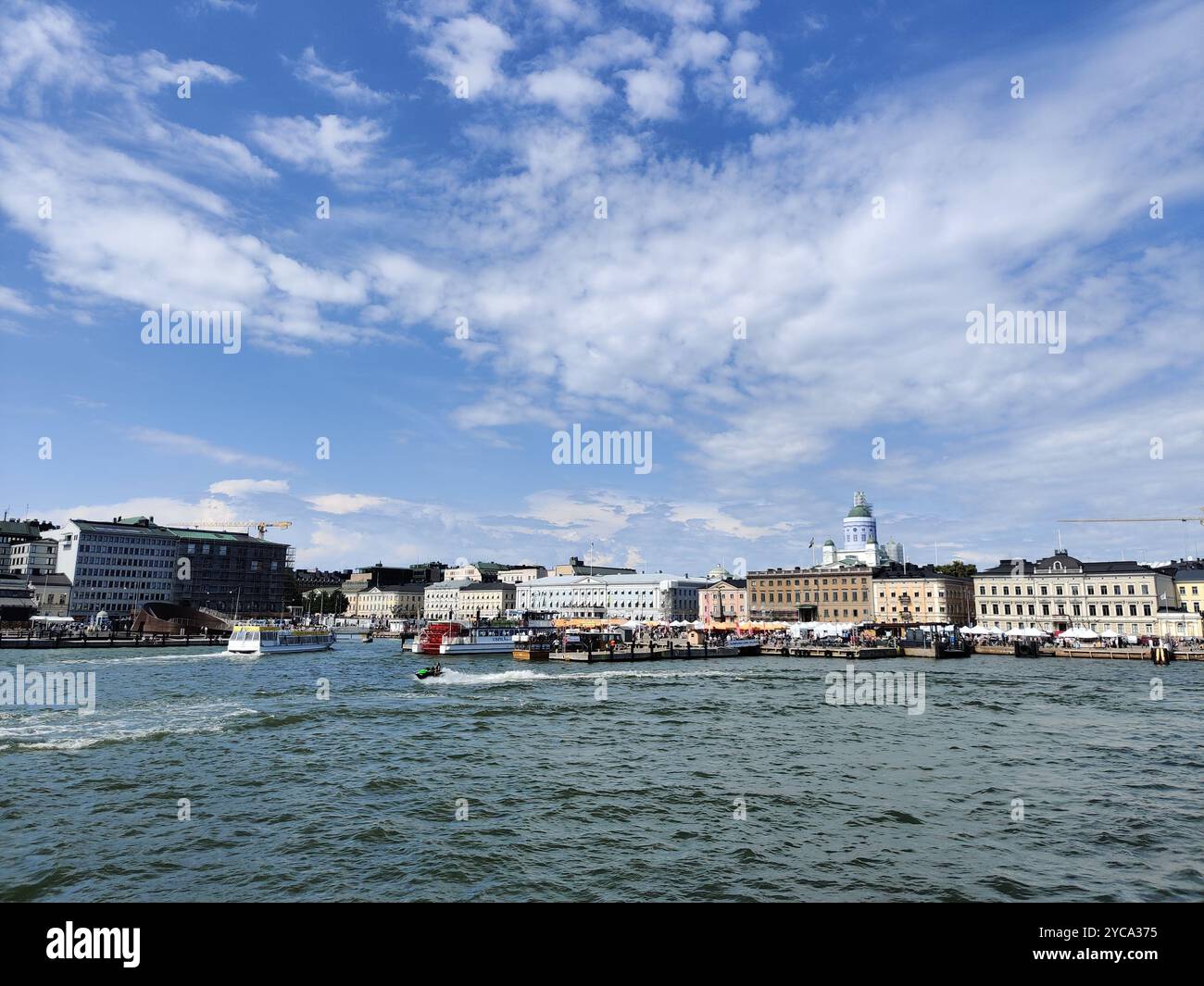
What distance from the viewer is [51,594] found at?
13300 cm

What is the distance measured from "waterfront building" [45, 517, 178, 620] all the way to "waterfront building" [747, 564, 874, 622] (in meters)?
112

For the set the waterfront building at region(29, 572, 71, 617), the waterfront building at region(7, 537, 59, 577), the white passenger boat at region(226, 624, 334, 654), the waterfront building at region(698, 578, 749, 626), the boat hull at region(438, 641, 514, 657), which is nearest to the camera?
the white passenger boat at region(226, 624, 334, 654)

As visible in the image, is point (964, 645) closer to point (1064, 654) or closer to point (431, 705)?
point (1064, 654)

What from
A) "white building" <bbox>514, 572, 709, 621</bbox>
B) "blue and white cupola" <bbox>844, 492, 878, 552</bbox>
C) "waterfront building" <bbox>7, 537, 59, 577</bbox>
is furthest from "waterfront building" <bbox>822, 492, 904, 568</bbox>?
"waterfront building" <bbox>7, 537, 59, 577</bbox>

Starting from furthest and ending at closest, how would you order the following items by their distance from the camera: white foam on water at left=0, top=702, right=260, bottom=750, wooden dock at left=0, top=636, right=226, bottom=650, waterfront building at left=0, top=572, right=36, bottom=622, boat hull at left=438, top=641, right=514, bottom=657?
waterfront building at left=0, top=572, right=36, bottom=622, wooden dock at left=0, top=636, right=226, bottom=650, boat hull at left=438, top=641, right=514, bottom=657, white foam on water at left=0, top=702, right=260, bottom=750

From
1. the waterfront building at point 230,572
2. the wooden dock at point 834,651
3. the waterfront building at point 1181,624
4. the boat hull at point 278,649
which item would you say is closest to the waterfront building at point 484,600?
the waterfront building at point 230,572

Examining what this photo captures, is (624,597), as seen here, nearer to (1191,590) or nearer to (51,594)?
(1191,590)

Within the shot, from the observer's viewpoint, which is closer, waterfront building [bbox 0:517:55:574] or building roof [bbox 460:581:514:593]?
waterfront building [bbox 0:517:55:574]

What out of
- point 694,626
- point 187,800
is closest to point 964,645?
point 694,626

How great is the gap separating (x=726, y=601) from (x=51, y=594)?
394 feet

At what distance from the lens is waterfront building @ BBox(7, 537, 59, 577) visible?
14252cm

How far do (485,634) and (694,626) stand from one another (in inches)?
1200

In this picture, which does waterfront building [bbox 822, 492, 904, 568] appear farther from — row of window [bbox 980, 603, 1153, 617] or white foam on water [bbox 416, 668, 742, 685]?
white foam on water [bbox 416, 668, 742, 685]

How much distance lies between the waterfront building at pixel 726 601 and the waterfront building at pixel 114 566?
342 feet
